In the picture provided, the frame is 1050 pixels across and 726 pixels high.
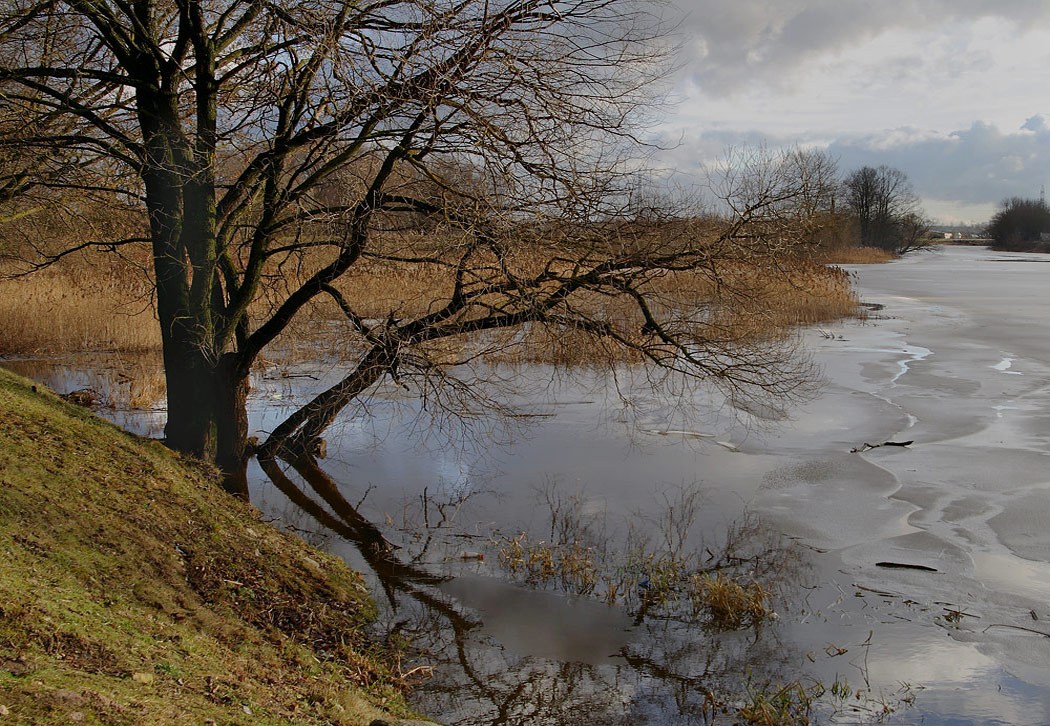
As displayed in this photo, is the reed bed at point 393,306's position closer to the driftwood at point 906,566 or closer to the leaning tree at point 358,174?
the leaning tree at point 358,174

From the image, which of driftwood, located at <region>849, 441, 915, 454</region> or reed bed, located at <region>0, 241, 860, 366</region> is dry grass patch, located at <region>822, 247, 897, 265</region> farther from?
driftwood, located at <region>849, 441, 915, 454</region>

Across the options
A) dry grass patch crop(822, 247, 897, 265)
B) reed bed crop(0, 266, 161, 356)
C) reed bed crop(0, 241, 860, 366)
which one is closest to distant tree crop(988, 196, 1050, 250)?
dry grass patch crop(822, 247, 897, 265)

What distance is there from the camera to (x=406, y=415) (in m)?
13.8

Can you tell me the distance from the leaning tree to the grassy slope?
2.01 m

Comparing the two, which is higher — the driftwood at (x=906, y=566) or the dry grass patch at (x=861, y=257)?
the dry grass patch at (x=861, y=257)

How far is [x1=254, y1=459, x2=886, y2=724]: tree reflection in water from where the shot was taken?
569 cm

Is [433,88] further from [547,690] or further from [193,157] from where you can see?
[547,690]

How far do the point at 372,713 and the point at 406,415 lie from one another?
356 inches

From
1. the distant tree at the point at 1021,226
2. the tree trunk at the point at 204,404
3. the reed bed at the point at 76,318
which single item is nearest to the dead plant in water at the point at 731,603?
the tree trunk at the point at 204,404

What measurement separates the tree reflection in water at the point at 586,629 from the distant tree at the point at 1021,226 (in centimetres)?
10842

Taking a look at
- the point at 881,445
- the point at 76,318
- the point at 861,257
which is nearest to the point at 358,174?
the point at 881,445

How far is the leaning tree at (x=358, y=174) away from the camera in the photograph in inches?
309

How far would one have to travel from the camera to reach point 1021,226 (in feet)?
347

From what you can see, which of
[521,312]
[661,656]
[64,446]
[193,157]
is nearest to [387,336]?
[521,312]
